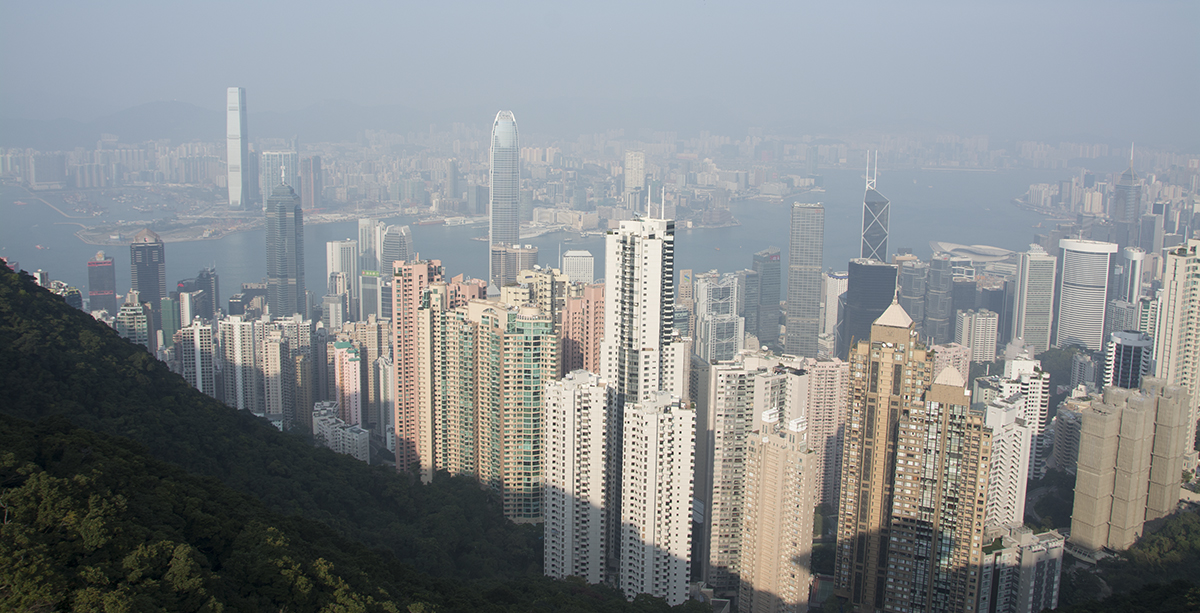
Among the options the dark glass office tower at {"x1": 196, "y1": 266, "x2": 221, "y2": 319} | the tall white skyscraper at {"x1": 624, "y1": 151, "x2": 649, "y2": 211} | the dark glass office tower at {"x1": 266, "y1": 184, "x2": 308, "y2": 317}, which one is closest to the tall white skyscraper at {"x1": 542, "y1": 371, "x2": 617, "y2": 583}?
the dark glass office tower at {"x1": 196, "y1": 266, "x2": 221, "y2": 319}

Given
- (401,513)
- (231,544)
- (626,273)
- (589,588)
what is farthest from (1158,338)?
(231,544)

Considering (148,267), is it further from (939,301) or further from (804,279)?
(939,301)

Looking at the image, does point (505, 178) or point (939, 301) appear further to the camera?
point (505, 178)

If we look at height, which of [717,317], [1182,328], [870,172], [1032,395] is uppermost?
[870,172]

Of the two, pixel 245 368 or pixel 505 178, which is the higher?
pixel 505 178

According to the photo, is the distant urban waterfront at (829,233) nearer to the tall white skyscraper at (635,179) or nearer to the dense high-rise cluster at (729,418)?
the tall white skyscraper at (635,179)

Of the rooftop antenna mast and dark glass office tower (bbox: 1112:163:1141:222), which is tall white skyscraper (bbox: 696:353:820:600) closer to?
dark glass office tower (bbox: 1112:163:1141:222)

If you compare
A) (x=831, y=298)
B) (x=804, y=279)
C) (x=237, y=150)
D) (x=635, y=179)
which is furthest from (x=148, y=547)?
(x=237, y=150)
